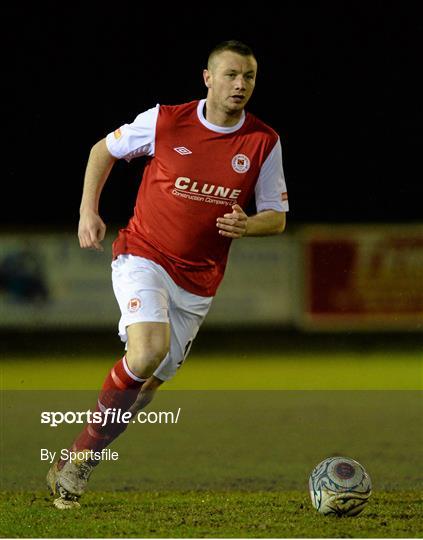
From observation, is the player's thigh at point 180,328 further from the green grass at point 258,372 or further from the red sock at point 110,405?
the green grass at point 258,372

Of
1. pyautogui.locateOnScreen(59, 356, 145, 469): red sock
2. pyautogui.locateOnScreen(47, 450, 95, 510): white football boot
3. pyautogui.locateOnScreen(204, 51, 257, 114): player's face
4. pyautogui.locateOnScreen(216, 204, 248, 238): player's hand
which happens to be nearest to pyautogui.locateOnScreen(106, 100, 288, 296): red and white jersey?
pyautogui.locateOnScreen(204, 51, 257, 114): player's face

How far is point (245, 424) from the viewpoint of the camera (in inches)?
316

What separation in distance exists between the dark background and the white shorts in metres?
9.97

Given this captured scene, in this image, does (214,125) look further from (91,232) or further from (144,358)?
(144,358)

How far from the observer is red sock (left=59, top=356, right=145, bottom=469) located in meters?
5.11

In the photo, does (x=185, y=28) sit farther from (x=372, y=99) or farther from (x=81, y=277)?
(x=81, y=277)

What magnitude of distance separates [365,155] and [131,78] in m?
3.82

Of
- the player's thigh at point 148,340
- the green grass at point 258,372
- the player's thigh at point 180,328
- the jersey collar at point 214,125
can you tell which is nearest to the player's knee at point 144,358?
the player's thigh at point 148,340

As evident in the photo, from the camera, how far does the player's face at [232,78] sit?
5.14 meters

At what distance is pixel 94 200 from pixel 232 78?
90 cm

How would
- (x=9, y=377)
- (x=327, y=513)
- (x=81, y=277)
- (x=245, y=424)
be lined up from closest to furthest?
(x=327, y=513)
(x=245, y=424)
(x=9, y=377)
(x=81, y=277)

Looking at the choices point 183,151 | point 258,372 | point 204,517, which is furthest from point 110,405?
point 258,372

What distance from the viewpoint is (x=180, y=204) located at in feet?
17.5

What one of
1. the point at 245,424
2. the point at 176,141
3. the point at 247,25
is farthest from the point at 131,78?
the point at 176,141
